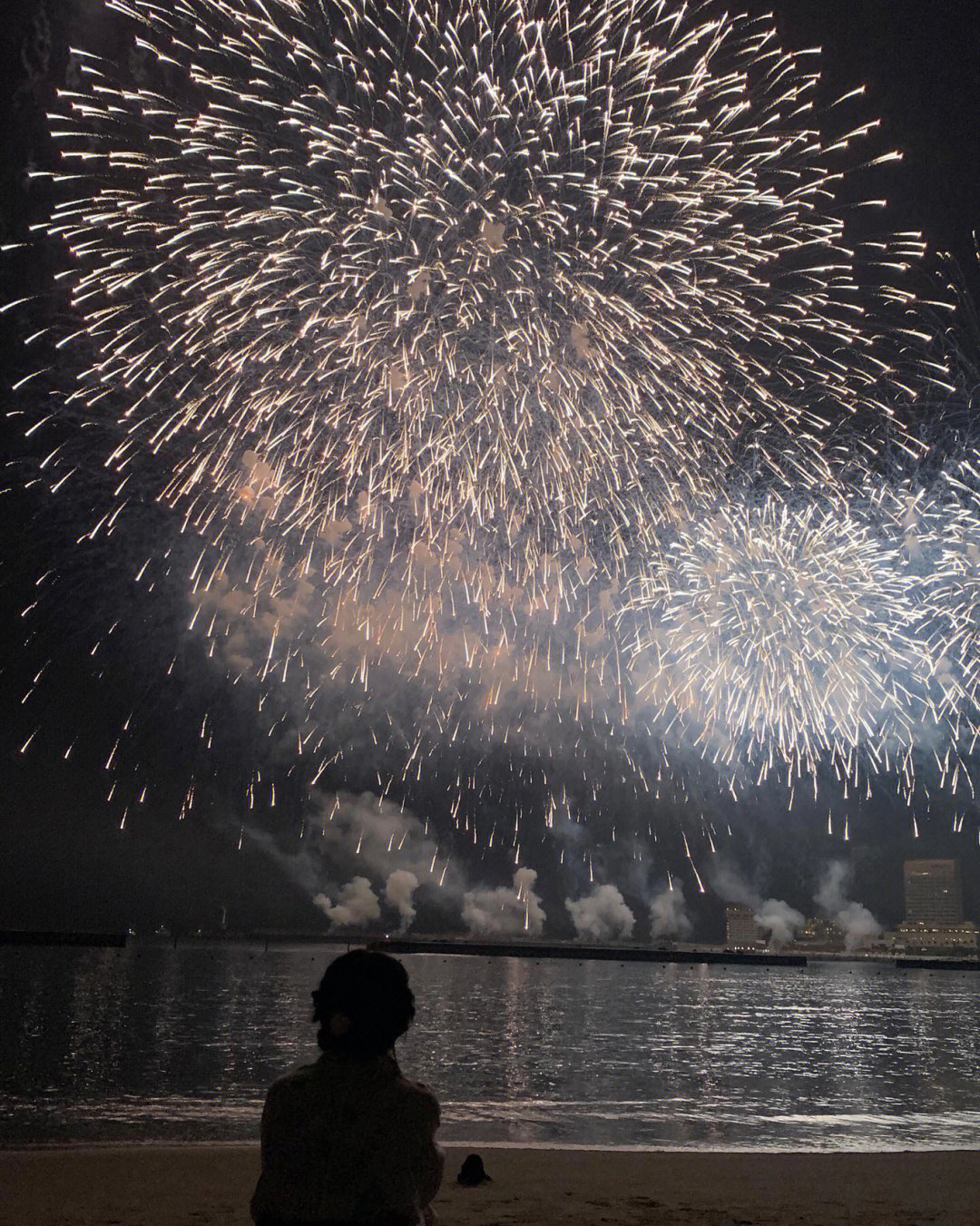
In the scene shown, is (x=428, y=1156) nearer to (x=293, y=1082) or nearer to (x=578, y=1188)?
(x=293, y=1082)

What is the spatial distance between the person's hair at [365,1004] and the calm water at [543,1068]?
2386cm

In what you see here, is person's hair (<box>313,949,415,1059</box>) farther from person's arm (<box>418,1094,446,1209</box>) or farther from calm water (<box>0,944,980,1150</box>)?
calm water (<box>0,944,980,1150</box>)

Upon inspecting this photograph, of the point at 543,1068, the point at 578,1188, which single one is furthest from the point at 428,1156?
the point at 543,1068

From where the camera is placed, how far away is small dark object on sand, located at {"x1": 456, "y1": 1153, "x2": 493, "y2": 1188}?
1702 cm

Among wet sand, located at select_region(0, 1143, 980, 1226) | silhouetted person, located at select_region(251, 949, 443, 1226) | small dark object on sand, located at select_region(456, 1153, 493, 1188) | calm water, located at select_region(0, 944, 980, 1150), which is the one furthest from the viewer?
calm water, located at select_region(0, 944, 980, 1150)

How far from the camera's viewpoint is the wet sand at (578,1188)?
15258mm

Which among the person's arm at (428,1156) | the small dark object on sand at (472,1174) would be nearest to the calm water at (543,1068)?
the small dark object on sand at (472,1174)

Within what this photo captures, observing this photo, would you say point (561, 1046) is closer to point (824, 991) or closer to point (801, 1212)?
point (801, 1212)

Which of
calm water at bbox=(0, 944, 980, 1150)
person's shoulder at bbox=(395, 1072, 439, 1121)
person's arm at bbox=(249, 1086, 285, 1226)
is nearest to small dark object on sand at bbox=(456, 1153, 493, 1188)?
calm water at bbox=(0, 944, 980, 1150)

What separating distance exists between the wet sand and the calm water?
4007 millimetres

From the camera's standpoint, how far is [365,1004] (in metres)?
3.64

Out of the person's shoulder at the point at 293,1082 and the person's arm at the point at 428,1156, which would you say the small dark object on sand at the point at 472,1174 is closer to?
the person's arm at the point at 428,1156

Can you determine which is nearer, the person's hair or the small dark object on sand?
the person's hair

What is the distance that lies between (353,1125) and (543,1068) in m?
39.5
